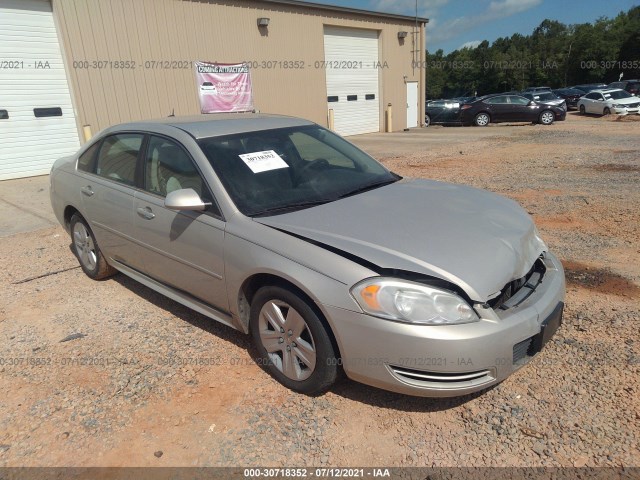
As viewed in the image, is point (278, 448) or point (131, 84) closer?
point (278, 448)

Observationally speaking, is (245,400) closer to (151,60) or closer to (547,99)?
(151,60)

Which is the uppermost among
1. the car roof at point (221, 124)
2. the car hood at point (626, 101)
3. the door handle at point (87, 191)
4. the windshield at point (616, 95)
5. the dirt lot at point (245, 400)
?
the car roof at point (221, 124)

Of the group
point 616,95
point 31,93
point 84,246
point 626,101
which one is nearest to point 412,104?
point 626,101

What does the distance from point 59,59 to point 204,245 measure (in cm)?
1030

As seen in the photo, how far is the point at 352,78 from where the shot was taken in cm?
1883

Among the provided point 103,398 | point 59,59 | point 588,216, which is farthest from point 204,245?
point 59,59

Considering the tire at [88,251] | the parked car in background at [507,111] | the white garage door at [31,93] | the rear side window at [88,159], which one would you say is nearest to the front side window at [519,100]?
the parked car in background at [507,111]

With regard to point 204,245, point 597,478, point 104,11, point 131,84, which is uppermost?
point 104,11

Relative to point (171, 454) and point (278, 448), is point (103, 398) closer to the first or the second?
point (171, 454)

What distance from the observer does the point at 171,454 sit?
234cm

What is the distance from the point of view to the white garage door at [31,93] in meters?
9.91

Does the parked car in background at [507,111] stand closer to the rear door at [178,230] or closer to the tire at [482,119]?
the tire at [482,119]

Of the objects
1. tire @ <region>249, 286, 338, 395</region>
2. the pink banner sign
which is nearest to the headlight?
tire @ <region>249, 286, 338, 395</region>

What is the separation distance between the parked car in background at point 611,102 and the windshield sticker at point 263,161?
2702cm
